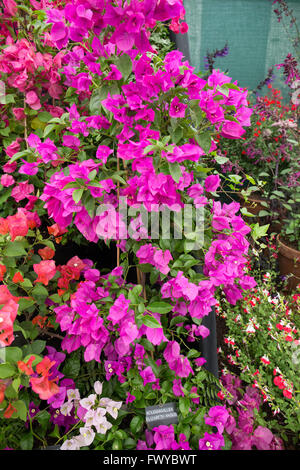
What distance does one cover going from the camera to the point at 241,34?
3.50 meters

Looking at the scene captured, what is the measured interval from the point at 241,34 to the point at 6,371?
3916 mm

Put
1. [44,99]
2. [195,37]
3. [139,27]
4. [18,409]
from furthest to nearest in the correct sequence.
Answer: [195,37] < [44,99] < [18,409] < [139,27]

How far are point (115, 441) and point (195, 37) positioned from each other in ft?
12.2

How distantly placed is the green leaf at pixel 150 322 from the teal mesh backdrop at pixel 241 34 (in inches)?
131

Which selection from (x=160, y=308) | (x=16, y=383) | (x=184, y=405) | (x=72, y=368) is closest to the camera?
(x=16, y=383)

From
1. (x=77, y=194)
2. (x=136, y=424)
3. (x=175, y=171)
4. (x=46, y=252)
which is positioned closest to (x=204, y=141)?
(x=175, y=171)

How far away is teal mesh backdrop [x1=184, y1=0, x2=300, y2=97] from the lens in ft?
11.1

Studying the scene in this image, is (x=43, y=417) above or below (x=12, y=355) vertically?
below

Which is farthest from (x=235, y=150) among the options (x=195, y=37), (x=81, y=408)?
(x=81, y=408)

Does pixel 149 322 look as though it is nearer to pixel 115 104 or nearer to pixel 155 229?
pixel 155 229

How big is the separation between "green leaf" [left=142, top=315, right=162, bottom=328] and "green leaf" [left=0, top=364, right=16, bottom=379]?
281mm

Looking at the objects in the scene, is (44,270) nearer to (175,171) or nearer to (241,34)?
(175,171)

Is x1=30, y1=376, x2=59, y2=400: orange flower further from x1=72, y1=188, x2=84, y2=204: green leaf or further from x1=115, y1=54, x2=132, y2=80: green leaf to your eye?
x1=115, y1=54, x2=132, y2=80: green leaf

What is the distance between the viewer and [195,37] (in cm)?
345
